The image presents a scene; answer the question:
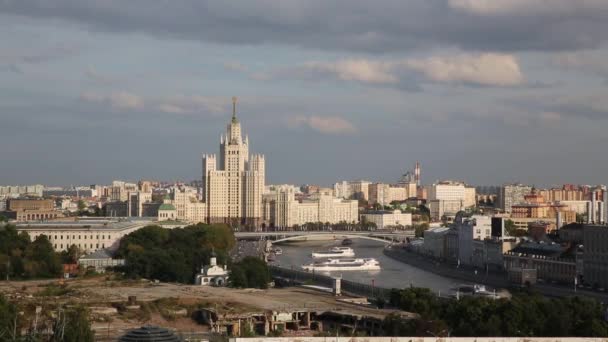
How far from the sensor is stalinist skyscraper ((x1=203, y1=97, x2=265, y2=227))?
274ft

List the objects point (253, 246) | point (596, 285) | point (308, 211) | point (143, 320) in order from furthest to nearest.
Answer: point (308, 211)
point (253, 246)
point (596, 285)
point (143, 320)

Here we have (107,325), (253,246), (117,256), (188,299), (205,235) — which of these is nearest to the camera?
(107,325)

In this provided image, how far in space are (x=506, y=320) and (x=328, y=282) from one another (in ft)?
59.9

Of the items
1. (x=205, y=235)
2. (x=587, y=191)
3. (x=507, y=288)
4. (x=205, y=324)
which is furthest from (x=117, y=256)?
(x=587, y=191)

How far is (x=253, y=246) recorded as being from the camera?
217 ft

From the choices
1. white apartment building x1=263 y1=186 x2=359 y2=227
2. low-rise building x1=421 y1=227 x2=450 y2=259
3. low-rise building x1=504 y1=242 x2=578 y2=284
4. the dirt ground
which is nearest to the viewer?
the dirt ground

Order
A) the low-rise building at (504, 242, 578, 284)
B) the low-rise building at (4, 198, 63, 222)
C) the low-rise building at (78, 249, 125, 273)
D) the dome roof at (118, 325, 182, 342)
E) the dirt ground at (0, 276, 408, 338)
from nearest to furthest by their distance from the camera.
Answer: the dome roof at (118, 325, 182, 342)
the dirt ground at (0, 276, 408, 338)
the low-rise building at (504, 242, 578, 284)
the low-rise building at (78, 249, 125, 273)
the low-rise building at (4, 198, 63, 222)

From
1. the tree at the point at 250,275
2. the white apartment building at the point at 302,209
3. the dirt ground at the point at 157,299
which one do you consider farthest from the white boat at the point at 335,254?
the white apartment building at the point at 302,209

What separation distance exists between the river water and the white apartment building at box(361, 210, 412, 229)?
56.5 ft

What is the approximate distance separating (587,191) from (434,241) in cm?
6553

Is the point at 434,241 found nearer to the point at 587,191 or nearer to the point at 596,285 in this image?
the point at 596,285

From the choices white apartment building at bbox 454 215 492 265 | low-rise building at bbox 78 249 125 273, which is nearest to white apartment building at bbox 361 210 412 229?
white apartment building at bbox 454 215 492 265

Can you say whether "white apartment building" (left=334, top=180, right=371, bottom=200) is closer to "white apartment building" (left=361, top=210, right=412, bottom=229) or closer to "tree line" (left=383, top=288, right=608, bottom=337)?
"white apartment building" (left=361, top=210, right=412, bottom=229)

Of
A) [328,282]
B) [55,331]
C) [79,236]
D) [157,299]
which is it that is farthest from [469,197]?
[55,331]
